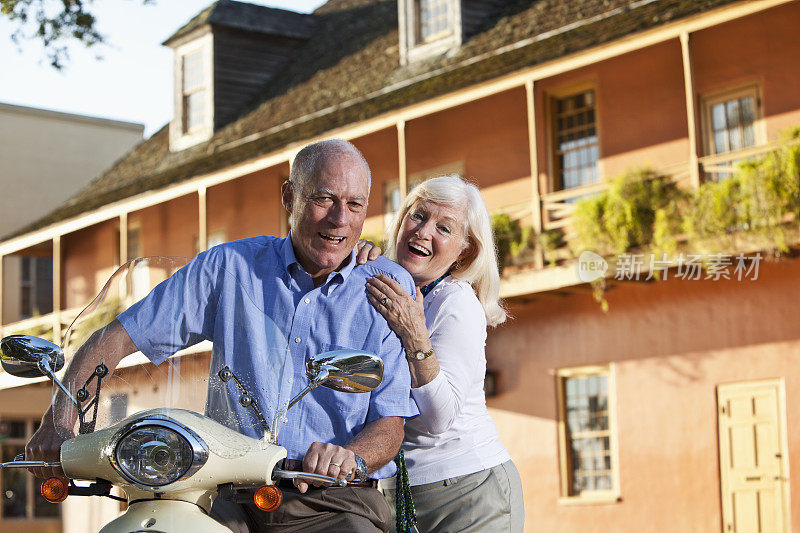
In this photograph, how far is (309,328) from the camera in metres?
3.20

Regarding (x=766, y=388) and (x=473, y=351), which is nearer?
(x=473, y=351)

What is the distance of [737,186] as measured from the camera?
12.7m

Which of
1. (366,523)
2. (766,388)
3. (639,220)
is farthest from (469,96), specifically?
(366,523)

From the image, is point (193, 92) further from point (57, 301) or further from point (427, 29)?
point (427, 29)

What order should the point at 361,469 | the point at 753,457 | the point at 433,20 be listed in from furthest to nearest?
the point at 433,20 → the point at 753,457 → the point at 361,469

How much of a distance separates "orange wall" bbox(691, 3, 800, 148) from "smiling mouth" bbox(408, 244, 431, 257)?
9760 mm

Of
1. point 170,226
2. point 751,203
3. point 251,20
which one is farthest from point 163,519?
point 251,20

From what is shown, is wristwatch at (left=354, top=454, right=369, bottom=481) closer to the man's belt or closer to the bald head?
the man's belt

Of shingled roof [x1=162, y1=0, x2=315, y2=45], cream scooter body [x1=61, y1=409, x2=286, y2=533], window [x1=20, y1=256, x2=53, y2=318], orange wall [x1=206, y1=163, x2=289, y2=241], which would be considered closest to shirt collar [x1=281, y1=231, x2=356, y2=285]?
cream scooter body [x1=61, y1=409, x2=286, y2=533]

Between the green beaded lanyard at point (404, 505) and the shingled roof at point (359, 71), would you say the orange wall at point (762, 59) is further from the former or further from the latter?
the green beaded lanyard at point (404, 505)

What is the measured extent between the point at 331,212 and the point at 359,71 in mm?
17415

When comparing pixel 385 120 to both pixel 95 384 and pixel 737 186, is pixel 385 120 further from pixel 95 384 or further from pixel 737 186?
pixel 95 384

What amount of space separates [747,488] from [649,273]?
2666 millimetres

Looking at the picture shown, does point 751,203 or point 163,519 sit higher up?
point 751,203
